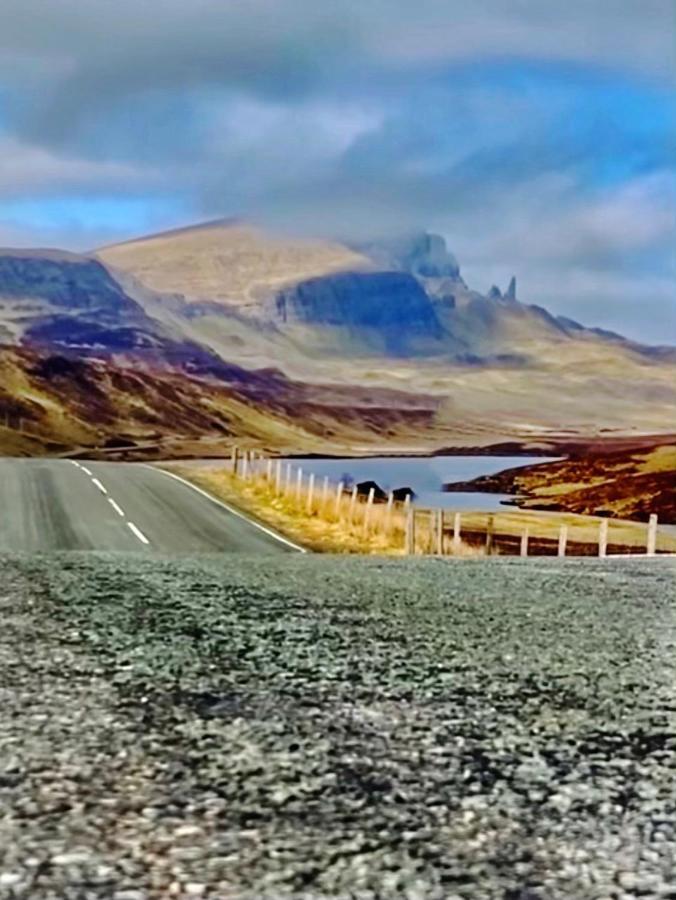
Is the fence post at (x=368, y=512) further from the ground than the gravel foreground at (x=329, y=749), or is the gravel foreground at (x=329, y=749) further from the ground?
the fence post at (x=368, y=512)

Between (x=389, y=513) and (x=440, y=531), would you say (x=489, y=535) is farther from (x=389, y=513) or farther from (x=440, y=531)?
(x=389, y=513)

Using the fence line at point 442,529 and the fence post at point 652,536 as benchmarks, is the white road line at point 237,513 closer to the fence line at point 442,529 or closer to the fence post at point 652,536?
the fence line at point 442,529

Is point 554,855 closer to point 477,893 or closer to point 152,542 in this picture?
point 477,893

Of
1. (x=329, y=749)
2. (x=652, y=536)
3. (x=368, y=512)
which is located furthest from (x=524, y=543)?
(x=329, y=749)

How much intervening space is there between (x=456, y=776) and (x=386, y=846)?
1.16 meters

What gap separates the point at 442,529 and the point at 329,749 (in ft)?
53.8

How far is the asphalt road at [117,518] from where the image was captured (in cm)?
2128

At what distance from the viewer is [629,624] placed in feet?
40.4

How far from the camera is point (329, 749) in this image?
697 cm

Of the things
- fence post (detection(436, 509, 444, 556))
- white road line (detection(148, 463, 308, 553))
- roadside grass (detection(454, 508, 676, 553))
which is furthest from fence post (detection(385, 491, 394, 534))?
white road line (detection(148, 463, 308, 553))

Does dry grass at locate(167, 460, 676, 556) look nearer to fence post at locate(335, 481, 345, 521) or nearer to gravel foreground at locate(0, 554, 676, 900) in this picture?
fence post at locate(335, 481, 345, 521)

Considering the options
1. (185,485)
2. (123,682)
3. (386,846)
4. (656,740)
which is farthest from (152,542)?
(386,846)

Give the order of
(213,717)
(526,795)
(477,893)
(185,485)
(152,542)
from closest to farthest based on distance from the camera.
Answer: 1. (477,893)
2. (526,795)
3. (213,717)
4. (152,542)
5. (185,485)

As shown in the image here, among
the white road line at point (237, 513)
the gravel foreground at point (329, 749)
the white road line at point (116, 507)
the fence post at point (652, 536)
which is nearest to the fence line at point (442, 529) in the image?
the fence post at point (652, 536)
